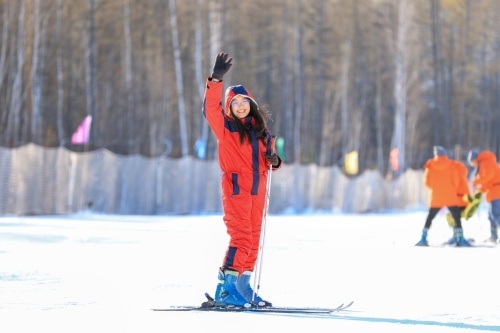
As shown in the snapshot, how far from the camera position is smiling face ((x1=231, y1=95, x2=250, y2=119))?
6.27 m

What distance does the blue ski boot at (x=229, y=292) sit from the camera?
6.19 meters

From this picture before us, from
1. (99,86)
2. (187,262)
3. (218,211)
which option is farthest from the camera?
(99,86)

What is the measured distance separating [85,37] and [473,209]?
32373mm

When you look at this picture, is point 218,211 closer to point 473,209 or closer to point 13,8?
point 473,209

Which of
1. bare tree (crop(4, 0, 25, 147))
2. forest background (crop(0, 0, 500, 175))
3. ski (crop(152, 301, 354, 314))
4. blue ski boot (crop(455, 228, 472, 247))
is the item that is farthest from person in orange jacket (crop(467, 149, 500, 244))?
bare tree (crop(4, 0, 25, 147))

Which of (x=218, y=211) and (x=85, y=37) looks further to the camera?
(x=85, y=37)

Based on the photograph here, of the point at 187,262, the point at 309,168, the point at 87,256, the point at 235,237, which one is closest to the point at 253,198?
the point at 235,237

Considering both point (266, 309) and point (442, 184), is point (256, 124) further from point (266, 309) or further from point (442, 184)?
point (442, 184)

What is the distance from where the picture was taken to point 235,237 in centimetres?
621

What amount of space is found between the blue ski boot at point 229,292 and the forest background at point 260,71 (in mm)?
27944

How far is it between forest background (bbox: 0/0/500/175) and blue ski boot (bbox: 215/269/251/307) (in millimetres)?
27944

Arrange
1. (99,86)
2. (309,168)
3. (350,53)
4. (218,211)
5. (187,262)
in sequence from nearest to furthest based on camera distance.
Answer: (187,262)
(218,211)
(309,168)
(99,86)
(350,53)

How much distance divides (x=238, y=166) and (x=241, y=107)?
382 millimetres

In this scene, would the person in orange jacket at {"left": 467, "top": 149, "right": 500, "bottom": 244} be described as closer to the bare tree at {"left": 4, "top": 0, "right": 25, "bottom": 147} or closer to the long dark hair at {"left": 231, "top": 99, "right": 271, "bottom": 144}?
the long dark hair at {"left": 231, "top": 99, "right": 271, "bottom": 144}
